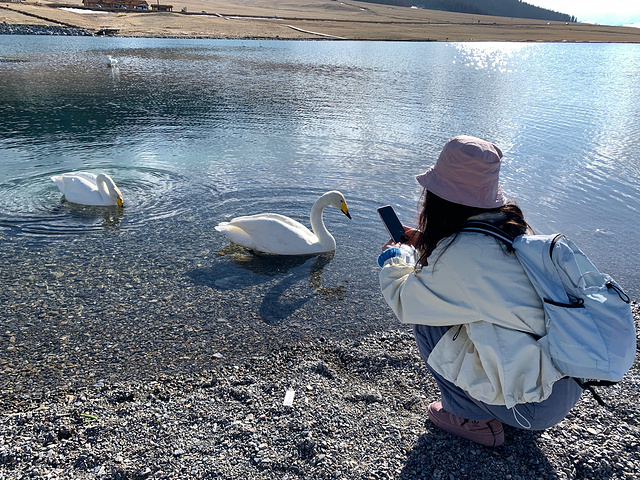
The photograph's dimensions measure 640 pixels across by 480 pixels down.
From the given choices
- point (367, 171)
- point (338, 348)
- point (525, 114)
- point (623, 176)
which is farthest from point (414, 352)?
point (525, 114)

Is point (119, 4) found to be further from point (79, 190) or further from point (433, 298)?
point (433, 298)

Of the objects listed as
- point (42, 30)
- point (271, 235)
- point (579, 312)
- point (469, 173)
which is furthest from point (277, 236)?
point (42, 30)

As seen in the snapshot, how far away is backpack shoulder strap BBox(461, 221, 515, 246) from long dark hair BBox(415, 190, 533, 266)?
4 centimetres

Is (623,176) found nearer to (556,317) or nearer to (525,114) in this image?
(525,114)

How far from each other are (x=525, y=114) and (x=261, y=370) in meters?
18.0

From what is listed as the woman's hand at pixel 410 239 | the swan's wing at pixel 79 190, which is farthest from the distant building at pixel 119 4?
the woman's hand at pixel 410 239

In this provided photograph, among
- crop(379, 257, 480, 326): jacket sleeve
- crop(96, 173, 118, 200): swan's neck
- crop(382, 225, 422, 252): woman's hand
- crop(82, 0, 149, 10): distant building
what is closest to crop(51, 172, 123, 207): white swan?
crop(96, 173, 118, 200): swan's neck

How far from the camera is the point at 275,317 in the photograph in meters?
5.94

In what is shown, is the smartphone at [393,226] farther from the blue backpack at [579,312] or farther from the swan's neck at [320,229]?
the swan's neck at [320,229]

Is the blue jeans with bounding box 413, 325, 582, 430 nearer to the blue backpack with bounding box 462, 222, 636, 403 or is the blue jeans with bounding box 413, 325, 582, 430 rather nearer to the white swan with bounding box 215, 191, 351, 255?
the blue backpack with bounding box 462, 222, 636, 403

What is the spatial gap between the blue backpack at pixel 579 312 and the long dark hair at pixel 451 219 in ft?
0.59

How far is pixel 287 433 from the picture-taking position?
3812 mm

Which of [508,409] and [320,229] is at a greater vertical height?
[508,409]

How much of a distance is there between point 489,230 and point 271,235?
4647 millimetres
